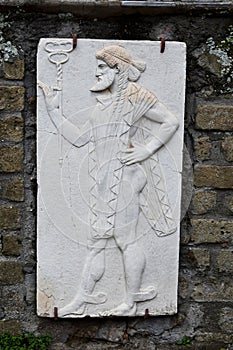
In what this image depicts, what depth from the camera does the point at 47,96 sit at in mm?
2920

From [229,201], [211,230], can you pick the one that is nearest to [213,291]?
[211,230]

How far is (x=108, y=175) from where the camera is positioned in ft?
9.79

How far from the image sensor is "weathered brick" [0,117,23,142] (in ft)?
9.79

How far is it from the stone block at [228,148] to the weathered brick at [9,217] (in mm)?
1024

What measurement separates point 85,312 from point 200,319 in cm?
58

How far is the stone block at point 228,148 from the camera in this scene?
306cm

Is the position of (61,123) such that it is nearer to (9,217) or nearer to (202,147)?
(9,217)

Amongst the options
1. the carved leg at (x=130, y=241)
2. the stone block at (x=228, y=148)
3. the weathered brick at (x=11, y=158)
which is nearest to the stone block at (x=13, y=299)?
the carved leg at (x=130, y=241)

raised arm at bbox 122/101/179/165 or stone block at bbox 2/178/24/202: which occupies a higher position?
raised arm at bbox 122/101/179/165

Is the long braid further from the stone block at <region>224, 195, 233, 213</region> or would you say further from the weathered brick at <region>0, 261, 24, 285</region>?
the weathered brick at <region>0, 261, 24, 285</region>

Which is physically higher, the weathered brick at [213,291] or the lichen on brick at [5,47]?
the lichen on brick at [5,47]

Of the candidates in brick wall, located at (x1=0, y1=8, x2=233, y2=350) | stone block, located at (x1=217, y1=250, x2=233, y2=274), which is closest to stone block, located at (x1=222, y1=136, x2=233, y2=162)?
brick wall, located at (x1=0, y1=8, x2=233, y2=350)

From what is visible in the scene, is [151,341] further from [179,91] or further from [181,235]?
[179,91]

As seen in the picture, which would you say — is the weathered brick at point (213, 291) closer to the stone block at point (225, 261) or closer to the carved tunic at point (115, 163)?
the stone block at point (225, 261)
